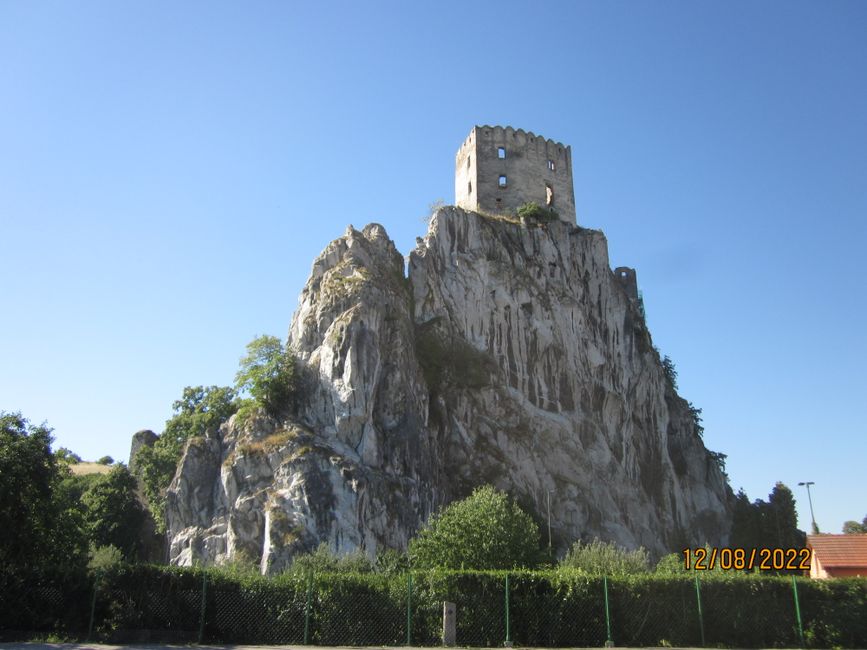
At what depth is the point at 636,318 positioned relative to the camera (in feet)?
222

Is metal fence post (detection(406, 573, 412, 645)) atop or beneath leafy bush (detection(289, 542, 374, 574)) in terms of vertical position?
beneath

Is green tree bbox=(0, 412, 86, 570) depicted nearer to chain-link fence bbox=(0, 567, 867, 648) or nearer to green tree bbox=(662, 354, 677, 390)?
chain-link fence bbox=(0, 567, 867, 648)

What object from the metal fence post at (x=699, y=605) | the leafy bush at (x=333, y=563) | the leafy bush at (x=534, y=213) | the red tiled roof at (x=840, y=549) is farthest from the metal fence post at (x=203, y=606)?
the leafy bush at (x=534, y=213)

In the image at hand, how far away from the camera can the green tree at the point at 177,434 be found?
53.9m

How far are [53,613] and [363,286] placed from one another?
29699 mm

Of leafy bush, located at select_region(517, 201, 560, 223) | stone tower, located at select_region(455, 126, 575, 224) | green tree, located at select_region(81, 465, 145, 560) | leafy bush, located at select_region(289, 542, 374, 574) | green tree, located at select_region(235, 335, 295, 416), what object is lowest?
leafy bush, located at select_region(289, 542, 374, 574)

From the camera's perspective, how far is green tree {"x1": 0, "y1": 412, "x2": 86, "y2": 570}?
2544 centimetres

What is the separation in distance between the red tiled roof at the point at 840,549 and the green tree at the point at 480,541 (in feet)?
37.9

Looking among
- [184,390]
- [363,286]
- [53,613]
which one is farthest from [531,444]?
[53,613]

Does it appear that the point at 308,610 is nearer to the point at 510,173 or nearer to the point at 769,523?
the point at 510,173

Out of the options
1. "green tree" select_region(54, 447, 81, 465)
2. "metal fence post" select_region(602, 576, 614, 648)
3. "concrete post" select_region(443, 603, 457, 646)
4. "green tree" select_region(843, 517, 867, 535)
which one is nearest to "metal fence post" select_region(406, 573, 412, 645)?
"concrete post" select_region(443, 603, 457, 646)

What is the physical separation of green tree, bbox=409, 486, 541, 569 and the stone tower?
3580cm

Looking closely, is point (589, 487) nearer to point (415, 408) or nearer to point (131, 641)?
point (415, 408)

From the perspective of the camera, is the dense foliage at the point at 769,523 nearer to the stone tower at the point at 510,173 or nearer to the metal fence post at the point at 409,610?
the stone tower at the point at 510,173
